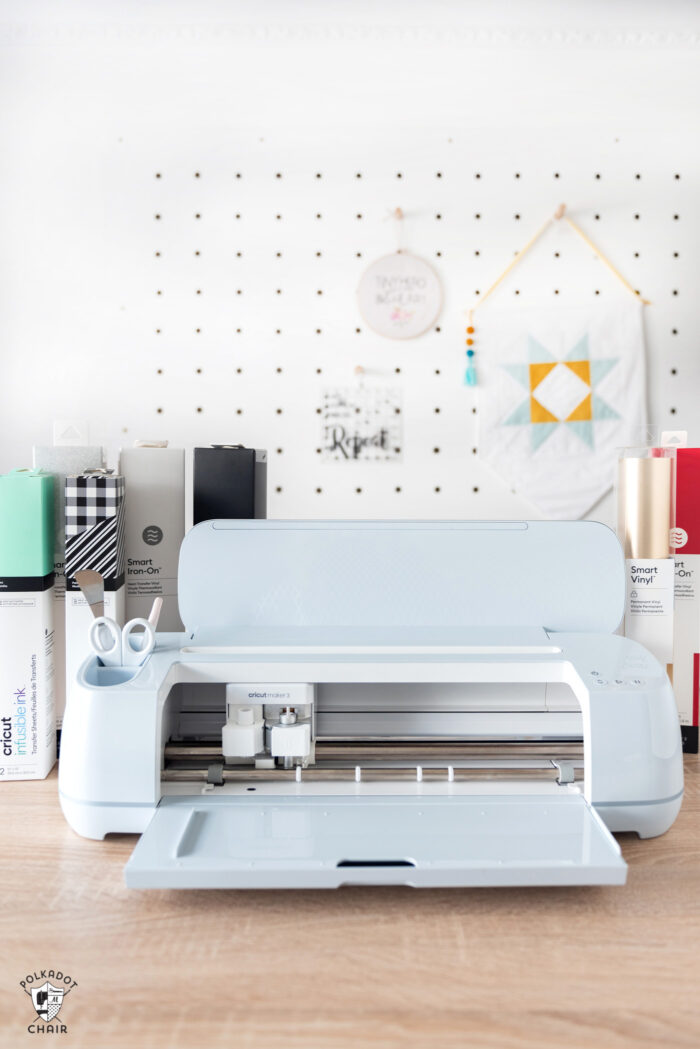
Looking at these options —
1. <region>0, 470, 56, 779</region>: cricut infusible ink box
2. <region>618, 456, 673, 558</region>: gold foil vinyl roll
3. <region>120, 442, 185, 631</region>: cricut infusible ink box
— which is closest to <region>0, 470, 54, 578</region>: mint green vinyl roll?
<region>0, 470, 56, 779</region>: cricut infusible ink box

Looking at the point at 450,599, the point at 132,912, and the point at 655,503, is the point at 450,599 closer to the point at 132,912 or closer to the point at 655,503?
the point at 655,503

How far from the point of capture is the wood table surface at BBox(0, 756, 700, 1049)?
599 mm

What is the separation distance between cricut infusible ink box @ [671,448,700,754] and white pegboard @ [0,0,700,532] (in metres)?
0.56

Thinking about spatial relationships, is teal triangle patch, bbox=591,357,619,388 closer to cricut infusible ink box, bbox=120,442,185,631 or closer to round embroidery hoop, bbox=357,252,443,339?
round embroidery hoop, bbox=357,252,443,339

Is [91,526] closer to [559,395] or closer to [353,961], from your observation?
[353,961]

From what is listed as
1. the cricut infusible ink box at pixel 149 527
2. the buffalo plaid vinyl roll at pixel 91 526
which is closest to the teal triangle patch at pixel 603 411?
the cricut infusible ink box at pixel 149 527

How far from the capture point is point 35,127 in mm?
1639

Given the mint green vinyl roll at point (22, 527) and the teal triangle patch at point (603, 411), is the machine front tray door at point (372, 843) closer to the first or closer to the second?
the mint green vinyl roll at point (22, 527)

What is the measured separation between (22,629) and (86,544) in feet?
0.42

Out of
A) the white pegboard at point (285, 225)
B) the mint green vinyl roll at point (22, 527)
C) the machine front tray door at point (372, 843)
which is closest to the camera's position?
the machine front tray door at point (372, 843)

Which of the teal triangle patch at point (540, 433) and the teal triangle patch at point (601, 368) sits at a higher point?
the teal triangle patch at point (601, 368)

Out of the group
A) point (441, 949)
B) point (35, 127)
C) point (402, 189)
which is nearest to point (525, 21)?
point (402, 189)

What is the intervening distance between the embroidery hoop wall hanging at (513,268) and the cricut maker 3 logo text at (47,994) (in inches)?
49.8

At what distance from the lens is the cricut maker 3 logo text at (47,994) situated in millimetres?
602
